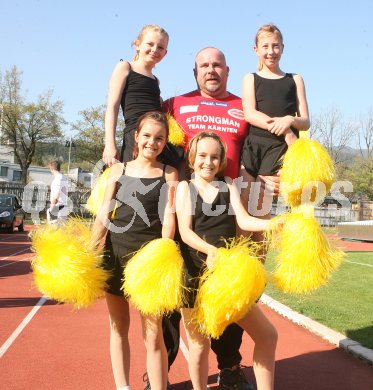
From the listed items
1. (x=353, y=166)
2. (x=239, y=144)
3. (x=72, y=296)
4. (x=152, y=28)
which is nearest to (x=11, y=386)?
(x=72, y=296)

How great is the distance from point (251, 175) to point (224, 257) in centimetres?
74

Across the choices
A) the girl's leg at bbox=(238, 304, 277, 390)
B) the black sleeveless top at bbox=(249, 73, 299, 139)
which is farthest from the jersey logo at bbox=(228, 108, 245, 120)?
the girl's leg at bbox=(238, 304, 277, 390)

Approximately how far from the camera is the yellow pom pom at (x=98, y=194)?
11.6ft

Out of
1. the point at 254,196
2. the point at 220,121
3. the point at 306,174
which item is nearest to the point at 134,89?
the point at 220,121

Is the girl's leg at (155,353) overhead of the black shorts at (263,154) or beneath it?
beneath

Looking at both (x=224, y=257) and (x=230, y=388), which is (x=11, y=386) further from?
(x=224, y=257)

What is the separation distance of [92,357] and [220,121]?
281 centimetres

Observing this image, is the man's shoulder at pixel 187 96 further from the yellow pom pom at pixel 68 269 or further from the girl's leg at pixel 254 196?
the yellow pom pom at pixel 68 269

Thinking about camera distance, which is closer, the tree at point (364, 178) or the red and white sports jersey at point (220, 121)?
the red and white sports jersey at point (220, 121)

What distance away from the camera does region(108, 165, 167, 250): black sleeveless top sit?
10.5 feet

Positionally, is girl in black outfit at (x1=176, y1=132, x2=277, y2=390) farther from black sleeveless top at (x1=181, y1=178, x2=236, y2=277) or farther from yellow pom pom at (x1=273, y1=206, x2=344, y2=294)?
yellow pom pom at (x1=273, y1=206, x2=344, y2=294)

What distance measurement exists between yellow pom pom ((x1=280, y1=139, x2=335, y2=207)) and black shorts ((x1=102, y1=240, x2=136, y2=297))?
40.5 inches

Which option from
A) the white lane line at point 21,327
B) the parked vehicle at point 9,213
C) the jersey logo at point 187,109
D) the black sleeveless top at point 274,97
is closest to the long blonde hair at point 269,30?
the black sleeveless top at point 274,97

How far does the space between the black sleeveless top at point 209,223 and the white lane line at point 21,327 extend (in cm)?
274
